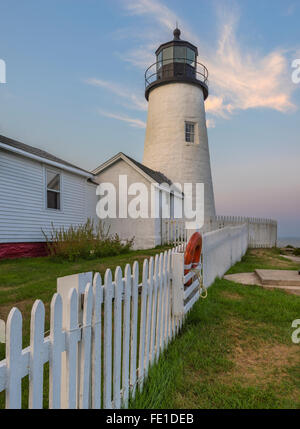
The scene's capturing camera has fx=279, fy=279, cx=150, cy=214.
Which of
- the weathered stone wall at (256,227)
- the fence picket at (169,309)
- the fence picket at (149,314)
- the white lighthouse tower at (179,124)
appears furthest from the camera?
the weathered stone wall at (256,227)

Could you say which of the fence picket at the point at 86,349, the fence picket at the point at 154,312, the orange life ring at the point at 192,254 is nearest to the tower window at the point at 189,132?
the orange life ring at the point at 192,254

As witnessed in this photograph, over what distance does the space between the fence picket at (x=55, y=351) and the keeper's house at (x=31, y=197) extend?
388 inches

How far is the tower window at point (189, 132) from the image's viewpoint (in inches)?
752

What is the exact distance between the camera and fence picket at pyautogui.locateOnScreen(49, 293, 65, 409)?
1.44m

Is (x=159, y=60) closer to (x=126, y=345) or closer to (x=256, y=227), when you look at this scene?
(x=256, y=227)

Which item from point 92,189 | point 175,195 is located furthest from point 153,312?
point 175,195

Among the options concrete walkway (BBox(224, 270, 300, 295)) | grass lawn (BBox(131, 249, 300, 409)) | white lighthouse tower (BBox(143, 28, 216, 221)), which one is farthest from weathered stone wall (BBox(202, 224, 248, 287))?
white lighthouse tower (BBox(143, 28, 216, 221))

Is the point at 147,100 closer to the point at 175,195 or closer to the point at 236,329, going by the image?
the point at 175,195

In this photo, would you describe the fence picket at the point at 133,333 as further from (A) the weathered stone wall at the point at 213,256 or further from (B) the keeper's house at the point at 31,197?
(B) the keeper's house at the point at 31,197

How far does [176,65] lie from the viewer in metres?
20.2

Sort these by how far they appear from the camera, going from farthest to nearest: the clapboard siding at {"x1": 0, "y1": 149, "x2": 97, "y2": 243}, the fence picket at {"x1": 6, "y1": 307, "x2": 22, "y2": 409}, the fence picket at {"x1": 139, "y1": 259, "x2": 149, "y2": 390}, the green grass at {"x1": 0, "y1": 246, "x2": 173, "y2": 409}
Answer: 1. the clapboard siding at {"x1": 0, "y1": 149, "x2": 97, "y2": 243}
2. the green grass at {"x1": 0, "y1": 246, "x2": 173, "y2": 409}
3. the fence picket at {"x1": 139, "y1": 259, "x2": 149, "y2": 390}
4. the fence picket at {"x1": 6, "y1": 307, "x2": 22, "y2": 409}

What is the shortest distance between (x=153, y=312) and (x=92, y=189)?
43.9 ft

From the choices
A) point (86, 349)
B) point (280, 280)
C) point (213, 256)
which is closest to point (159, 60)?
point (213, 256)

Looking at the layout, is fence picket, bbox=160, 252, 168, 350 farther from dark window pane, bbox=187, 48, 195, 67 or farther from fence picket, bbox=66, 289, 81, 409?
dark window pane, bbox=187, 48, 195, 67
